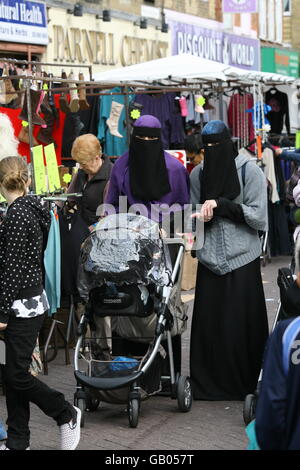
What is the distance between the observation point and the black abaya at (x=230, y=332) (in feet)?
23.7

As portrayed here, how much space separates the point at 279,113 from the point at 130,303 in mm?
12924

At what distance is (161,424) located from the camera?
22.0 feet

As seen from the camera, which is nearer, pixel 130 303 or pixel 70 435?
pixel 70 435

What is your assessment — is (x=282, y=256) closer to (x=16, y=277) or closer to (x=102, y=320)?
(x=102, y=320)

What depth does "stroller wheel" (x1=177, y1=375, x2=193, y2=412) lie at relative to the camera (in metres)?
6.89

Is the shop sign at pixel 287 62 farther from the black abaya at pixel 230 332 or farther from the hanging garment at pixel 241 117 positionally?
the black abaya at pixel 230 332

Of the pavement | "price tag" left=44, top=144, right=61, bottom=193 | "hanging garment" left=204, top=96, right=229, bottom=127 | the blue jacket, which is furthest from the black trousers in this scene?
"hanging garment" left=204, top=96, right=229, bottom=127

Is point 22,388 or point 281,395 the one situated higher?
point 281,395

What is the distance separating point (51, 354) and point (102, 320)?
2133mm

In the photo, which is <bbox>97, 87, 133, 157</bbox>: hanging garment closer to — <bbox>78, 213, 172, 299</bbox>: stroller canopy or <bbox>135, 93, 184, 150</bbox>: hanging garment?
<bbox>135, 93, 184, 150</bbox>: hanging garment

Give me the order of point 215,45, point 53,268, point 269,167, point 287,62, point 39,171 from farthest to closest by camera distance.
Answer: point 287,62 → point 215,45 → point 269,167 → point 39,171 → point 53,268

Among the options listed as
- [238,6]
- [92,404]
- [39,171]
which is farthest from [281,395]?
[238,6]

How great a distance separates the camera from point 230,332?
7.23m

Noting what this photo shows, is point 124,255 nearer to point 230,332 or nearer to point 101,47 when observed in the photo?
point 230,332
